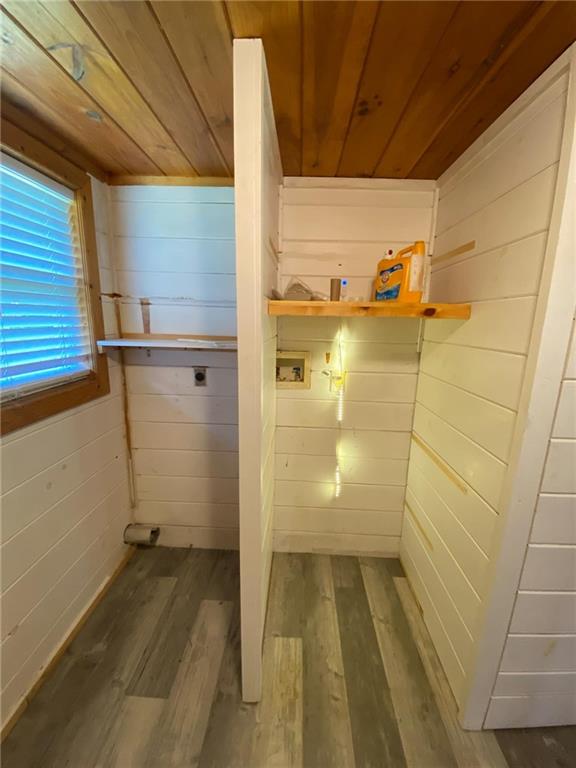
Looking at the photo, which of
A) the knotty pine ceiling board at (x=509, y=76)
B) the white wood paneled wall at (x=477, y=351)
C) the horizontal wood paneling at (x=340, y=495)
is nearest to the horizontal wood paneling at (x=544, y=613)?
the white wood paneled wall at (x=477, y=351)

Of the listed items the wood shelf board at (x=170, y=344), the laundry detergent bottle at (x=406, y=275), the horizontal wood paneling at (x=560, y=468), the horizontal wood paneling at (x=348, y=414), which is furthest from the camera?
the horizontal wood paneling at (x=348, y=414)

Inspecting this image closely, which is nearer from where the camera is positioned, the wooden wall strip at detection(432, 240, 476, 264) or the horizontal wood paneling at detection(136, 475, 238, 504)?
the wooden wall strip at detection(432, 240, 476, 264)

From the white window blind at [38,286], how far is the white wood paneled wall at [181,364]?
260 mm

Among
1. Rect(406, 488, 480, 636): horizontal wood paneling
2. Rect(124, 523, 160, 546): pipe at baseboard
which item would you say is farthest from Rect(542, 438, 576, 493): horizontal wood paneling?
Rect(124, 523, 160, 546): pipe at baseboard

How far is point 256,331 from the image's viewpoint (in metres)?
0.86

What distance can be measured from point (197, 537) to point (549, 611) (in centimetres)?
164

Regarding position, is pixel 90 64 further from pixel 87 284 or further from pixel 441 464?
pixel 441 464

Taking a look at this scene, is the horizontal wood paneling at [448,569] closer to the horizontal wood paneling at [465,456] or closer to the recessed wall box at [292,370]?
the horizontal wood paneling at [465,456]

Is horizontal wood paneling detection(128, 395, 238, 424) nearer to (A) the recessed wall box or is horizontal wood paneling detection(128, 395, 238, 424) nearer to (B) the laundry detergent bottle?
(A) the recessed wall box

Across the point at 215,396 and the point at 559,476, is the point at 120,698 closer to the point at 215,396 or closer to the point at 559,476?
the point at 215,396

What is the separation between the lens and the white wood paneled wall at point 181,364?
4.96 feet

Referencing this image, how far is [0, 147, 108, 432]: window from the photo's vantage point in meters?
1.04

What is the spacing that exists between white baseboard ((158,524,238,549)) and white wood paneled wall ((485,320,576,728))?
52.0 inches

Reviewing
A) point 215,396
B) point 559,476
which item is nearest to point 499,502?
point 559,476
